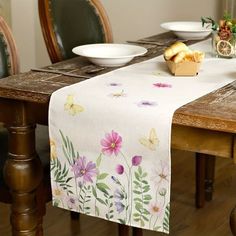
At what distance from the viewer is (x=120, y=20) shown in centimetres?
365

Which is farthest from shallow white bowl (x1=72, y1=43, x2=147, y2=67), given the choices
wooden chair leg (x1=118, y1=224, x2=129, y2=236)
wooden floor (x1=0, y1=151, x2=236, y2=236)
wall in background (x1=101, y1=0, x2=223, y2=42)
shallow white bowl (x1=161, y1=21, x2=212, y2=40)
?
wall in background (x1=101, y1=0, x2=223, y2=42)

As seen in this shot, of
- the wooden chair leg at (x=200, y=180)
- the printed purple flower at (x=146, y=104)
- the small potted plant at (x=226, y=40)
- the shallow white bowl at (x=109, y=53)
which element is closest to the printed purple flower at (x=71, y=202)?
the printed purple flower at (x=146, y=104)

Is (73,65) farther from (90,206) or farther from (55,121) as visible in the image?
(90,206)

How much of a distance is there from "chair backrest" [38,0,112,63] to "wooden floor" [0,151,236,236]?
25.0 inches

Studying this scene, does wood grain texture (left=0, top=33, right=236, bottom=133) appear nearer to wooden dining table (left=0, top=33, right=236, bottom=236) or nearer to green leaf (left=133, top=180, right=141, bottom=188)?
wooden dining table (left=0, top=33, right=236, bottom=236)

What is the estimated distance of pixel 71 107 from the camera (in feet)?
4.71

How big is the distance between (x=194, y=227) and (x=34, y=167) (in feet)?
3.01

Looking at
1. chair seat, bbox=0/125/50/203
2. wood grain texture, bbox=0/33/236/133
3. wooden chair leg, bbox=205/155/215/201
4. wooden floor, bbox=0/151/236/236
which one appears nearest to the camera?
wood grain texture, bbox=0/33/236/133

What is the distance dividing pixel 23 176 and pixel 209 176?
1125 mm

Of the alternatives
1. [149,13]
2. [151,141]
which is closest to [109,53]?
[151,141]

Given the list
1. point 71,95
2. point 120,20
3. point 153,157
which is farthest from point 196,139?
point 120,20

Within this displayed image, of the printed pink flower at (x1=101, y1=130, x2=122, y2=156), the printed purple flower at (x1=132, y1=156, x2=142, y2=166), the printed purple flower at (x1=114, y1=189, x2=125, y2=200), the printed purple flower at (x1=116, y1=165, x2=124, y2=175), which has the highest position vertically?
the printed pink flower at (x1=101, y1=130, x2=122, y2=156)

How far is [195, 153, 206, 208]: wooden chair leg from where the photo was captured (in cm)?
238

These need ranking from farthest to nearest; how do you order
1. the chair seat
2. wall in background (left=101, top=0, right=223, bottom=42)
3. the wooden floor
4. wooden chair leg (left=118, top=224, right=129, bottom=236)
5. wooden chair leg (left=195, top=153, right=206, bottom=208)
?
1. wall in background (left=101, top=0, right=223, bottom=42)
2. wooden chair leg (left=195, top=153, right=206, bottom=208)
3. the wooden floor
4. wooden chair leg (left=118, top=224, right=129, bottom=236)
5. the chair seat
